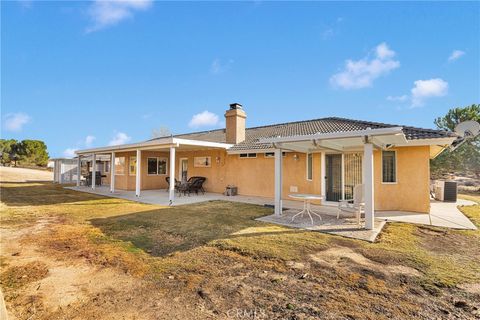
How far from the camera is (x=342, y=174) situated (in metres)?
9.94

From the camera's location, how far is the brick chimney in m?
15.2

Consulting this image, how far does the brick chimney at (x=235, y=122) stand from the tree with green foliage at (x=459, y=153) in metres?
17.9

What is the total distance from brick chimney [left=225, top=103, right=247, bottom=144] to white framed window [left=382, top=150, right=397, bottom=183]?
27.1ft

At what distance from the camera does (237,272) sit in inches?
157

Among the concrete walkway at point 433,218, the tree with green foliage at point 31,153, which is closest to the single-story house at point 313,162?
the concrete walkway at point 433,218

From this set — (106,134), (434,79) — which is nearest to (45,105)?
(106,134)

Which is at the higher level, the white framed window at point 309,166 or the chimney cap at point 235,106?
the chimney cap at point 235,106

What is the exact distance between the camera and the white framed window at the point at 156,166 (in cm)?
1666

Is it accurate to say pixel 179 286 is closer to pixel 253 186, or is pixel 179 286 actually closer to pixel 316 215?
pixel 316 215

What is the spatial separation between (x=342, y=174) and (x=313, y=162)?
1.42 metres

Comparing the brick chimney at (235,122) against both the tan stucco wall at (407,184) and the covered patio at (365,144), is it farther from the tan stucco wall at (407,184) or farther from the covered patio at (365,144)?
the tan stucco wall at (407,184)

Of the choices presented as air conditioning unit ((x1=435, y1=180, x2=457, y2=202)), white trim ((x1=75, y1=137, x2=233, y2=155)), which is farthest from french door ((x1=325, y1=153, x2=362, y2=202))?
air conditioning unit ((x1=435, y1=180, x2=457, y2=202))

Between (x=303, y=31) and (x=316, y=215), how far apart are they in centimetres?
913

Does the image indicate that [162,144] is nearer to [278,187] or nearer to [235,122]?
[235,122]
